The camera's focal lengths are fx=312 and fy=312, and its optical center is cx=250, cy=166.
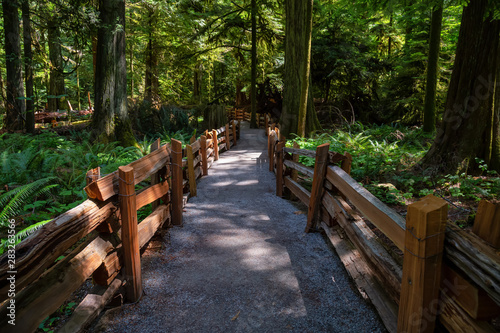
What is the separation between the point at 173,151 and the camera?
5.10m

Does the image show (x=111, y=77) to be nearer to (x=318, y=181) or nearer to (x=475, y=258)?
(x=318, y=181)

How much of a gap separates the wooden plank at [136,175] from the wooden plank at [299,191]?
2559 millimetres

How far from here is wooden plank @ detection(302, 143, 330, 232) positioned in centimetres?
477

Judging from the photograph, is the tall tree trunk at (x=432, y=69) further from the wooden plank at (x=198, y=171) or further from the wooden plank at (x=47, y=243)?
the wooden plank at (x=47, y=243)

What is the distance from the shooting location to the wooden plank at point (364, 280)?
273 centimetres

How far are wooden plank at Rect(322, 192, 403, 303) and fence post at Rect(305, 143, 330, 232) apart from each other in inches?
12.6

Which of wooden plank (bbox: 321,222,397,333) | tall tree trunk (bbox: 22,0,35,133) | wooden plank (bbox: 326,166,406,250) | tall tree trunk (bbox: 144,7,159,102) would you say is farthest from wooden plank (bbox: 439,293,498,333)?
tall tree trunk (bbox: 144,7,159,102)

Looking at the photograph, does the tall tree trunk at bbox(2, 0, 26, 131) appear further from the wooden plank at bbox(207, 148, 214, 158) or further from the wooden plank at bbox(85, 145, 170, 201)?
the wooden plank at bbox(85, 145, 170, 201)

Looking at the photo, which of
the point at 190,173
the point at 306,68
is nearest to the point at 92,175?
the point at 190,173

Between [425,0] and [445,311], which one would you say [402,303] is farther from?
[425,0]

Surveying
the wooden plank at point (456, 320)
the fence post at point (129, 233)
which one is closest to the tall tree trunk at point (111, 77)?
the fence post at point (129, 233)

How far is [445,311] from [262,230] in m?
3.45

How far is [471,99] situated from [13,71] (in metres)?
14.3

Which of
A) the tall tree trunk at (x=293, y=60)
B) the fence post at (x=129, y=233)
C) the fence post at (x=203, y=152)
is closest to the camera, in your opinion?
the fence post at (x=129, y=233)
